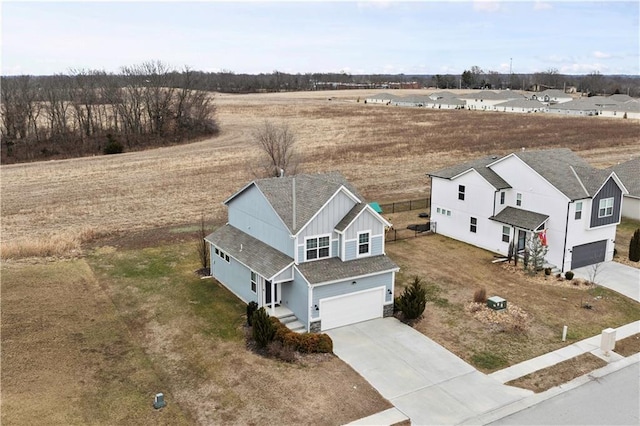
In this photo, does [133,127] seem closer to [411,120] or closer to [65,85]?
[65,85]

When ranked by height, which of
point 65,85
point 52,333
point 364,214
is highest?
point 65,85

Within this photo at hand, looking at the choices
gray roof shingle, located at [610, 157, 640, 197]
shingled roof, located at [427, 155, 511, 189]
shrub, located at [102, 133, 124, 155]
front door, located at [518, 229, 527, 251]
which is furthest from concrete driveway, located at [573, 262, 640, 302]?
shrub, located at [102, 133, 124, 155]

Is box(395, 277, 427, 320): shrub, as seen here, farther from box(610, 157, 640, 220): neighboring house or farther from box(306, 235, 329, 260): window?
box(610, 157, 640, 220): neighboring house

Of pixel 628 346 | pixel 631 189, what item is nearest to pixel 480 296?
pixel 628 346

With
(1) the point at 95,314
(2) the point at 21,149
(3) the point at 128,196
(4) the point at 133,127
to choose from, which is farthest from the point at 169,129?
(1) the point at 95,314

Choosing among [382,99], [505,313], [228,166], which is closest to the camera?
[505,313]

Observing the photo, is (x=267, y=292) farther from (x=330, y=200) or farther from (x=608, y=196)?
(x=608, y=196)
